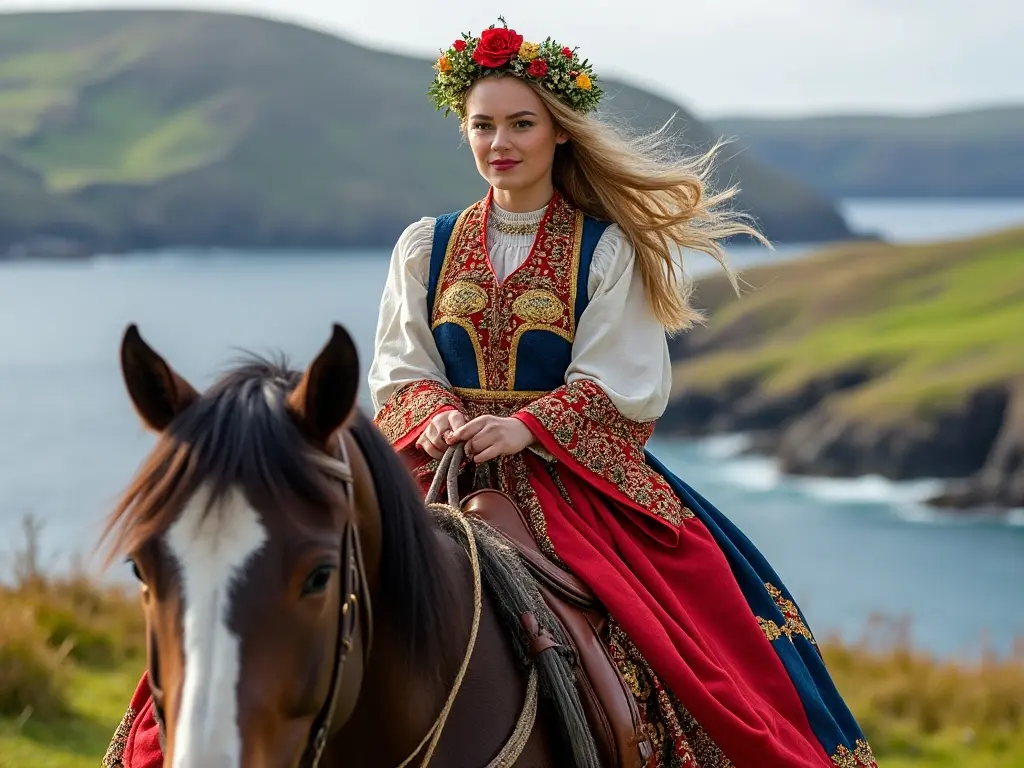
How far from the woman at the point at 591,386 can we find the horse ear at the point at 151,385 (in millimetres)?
1100

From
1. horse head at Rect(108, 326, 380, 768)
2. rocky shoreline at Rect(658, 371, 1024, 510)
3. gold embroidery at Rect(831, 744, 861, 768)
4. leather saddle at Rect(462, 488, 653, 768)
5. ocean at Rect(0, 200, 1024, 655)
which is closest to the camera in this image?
horse head at Rect(108, 326, 380, 768)

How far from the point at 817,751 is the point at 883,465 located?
40.1 metres

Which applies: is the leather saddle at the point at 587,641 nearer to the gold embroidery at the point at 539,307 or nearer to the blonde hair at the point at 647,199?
the gold embroidery at the point at 539,307

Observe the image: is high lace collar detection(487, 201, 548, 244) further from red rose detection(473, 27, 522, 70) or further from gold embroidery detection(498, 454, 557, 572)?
gold embroidery detection(498, 454, 557, 572)

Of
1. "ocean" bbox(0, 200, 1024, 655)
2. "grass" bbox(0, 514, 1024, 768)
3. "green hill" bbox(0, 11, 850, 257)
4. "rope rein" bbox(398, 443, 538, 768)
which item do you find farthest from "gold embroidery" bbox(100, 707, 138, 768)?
"green hill" bbox(0, 11, 850, 257)

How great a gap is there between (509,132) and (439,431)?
892 millimetres

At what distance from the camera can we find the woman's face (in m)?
3.53

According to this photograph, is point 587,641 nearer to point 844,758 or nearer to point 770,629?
point 770,629

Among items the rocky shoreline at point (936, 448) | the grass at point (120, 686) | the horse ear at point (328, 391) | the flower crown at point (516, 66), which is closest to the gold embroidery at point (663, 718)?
the horse ear at point (328, 391)

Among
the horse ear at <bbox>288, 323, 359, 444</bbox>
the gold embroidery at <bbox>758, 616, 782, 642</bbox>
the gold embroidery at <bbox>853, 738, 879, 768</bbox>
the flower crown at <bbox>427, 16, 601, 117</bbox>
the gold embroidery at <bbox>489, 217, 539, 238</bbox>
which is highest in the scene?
the flower crown at <bbox>427, 16, 601, 117</bbox>

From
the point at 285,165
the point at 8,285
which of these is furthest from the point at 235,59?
the point at 8,285

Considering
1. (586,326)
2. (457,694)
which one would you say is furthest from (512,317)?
(457,694)

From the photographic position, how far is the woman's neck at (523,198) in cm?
363

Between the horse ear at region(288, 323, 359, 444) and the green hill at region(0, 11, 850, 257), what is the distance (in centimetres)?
5807
